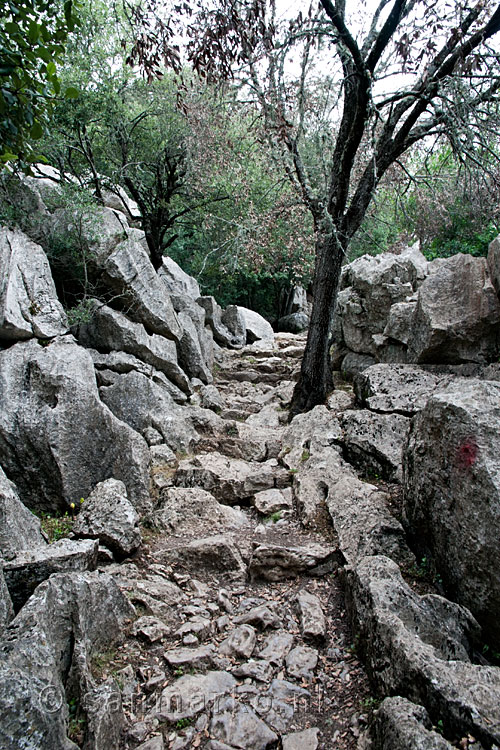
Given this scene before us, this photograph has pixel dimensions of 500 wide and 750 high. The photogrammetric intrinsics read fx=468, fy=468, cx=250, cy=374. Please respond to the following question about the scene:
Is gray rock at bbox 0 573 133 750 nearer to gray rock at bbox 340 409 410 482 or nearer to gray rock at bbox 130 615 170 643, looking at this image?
gray rock at bbox 130 615 170 643

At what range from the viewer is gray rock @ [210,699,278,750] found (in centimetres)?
338

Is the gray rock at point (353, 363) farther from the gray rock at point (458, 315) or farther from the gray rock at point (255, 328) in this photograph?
the gray rock at point (255, 328)

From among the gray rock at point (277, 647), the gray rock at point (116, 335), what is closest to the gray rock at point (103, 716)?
the gray rock at point (277, 647)

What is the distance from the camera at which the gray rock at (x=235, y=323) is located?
66.9 feet

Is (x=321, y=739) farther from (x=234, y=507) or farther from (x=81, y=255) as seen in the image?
(x=81, y=255)

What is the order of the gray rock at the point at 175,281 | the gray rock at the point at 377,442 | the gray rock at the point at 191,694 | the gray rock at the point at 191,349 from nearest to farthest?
the gray rock at the point at 191,694, the gray rock at the point at 377,442, the gray rock at the point at 191,349, the gray rock at the point at 175,281

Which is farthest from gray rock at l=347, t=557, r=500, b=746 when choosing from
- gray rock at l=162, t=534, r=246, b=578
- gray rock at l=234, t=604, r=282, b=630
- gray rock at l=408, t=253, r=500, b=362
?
gray rock at l=408, t=253, r=500, b=362

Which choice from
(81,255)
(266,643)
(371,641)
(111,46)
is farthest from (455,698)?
(111,46)

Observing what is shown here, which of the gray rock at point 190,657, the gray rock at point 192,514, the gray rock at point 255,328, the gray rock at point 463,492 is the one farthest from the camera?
the gray rock at point 255,328

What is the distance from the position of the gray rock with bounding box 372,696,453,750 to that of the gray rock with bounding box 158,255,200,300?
38.7ft

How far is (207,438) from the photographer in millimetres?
10180

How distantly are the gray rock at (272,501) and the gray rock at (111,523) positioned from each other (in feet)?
6.93

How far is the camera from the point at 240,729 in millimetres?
3498

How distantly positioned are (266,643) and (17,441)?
4634mm
